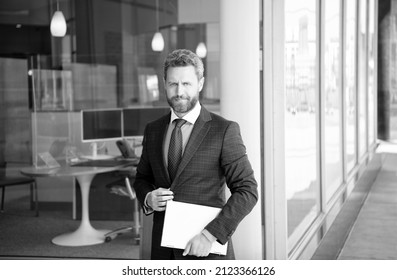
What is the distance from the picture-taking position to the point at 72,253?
5.48 m

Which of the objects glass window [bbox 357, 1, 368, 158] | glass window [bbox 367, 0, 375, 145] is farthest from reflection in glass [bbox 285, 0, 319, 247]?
glass window [bbox 367, 0, 375, 145]

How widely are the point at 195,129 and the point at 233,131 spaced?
12 cm

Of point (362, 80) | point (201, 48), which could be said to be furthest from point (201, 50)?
point (362, 80)

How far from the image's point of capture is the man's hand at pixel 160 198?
6.09 ft

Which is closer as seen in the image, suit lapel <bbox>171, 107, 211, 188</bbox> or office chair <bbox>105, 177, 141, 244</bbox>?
suit lapel <bbox>171, 107, 211, 188</bbox>

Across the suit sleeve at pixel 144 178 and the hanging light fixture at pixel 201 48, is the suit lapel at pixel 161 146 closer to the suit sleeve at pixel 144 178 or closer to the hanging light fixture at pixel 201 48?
the suit sleeve at pixel 144 178

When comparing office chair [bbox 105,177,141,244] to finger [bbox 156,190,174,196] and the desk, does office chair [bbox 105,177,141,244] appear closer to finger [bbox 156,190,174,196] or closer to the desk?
the desk

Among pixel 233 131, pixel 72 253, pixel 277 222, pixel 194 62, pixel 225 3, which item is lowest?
pixel 72 253

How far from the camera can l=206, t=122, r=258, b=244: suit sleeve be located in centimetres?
183

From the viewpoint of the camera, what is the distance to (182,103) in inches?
72.4


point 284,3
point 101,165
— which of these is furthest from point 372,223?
point 284,3

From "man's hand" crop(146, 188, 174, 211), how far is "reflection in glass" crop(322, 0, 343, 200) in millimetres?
3746

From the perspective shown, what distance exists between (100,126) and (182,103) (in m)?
4.69
